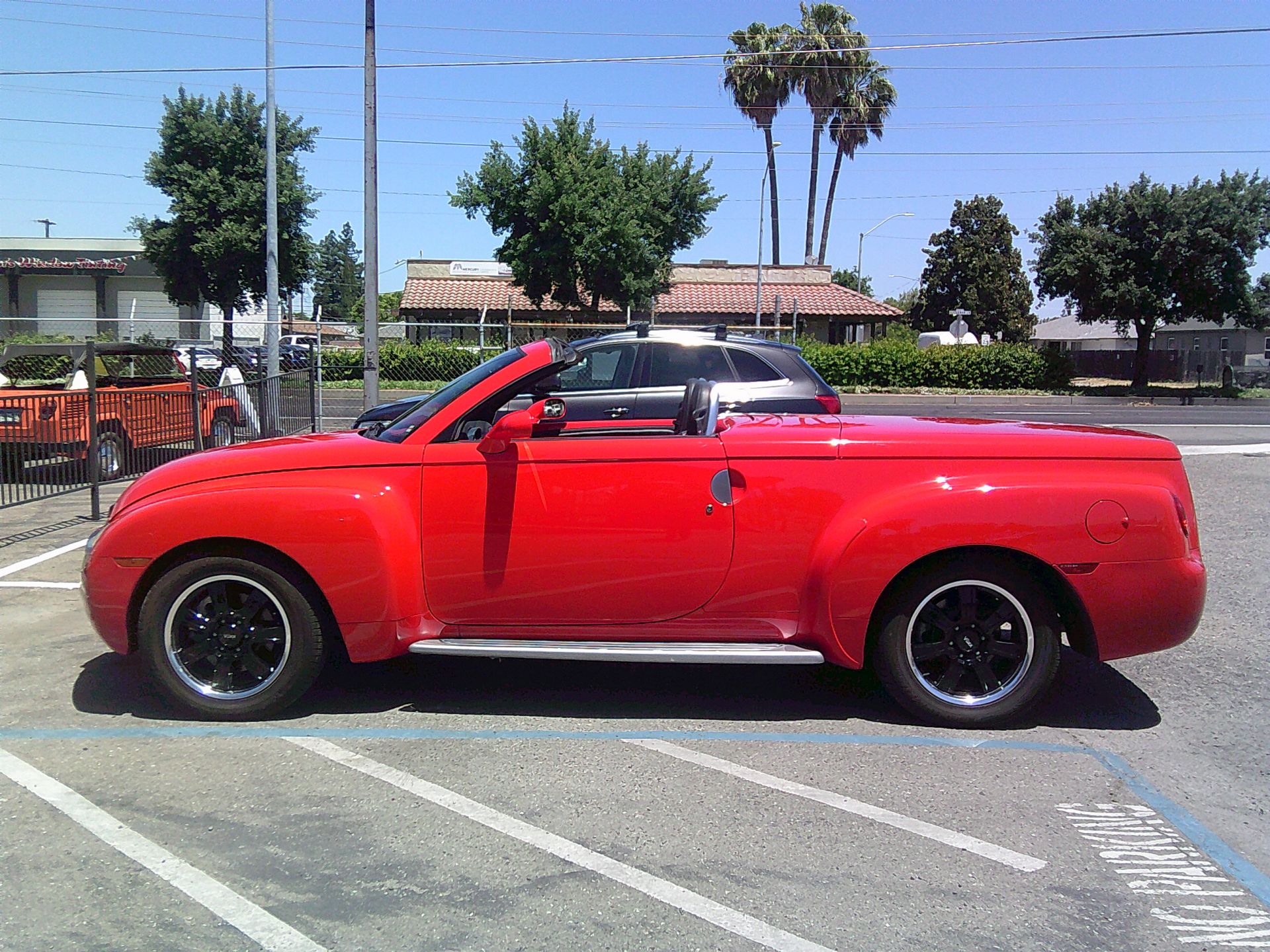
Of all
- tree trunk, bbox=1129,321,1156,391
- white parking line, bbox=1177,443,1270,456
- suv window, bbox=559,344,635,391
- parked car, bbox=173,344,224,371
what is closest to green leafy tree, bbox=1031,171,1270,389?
tree trunk, bbox=1129,321,1156,391

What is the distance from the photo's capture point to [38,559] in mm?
8070

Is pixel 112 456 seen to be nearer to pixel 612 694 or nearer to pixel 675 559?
pixel 612 694

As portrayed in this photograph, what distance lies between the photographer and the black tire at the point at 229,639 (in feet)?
14.7

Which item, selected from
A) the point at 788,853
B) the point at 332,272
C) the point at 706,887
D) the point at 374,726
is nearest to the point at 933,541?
the point at 788,853

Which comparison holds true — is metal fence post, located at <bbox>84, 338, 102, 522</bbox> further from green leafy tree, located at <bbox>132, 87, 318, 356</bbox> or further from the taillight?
green leafy tree, located at <bbox>132, 87, 318, 356</bbox>

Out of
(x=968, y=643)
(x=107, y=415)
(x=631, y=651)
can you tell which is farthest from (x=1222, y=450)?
(x=107, y=415)

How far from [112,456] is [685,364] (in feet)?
19.5

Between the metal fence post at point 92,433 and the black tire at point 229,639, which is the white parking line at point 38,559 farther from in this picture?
the black tire at point 229,639

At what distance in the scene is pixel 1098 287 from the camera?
39594 millimetres

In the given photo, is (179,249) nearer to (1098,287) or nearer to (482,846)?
(1098,287)

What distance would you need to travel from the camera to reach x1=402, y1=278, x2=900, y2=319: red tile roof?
45531 millimetres

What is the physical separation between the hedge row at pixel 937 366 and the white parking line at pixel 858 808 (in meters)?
29.3

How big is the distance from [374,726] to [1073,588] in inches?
122

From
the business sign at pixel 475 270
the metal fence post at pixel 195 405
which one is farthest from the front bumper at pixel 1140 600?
the business sign at pixel 475 270
